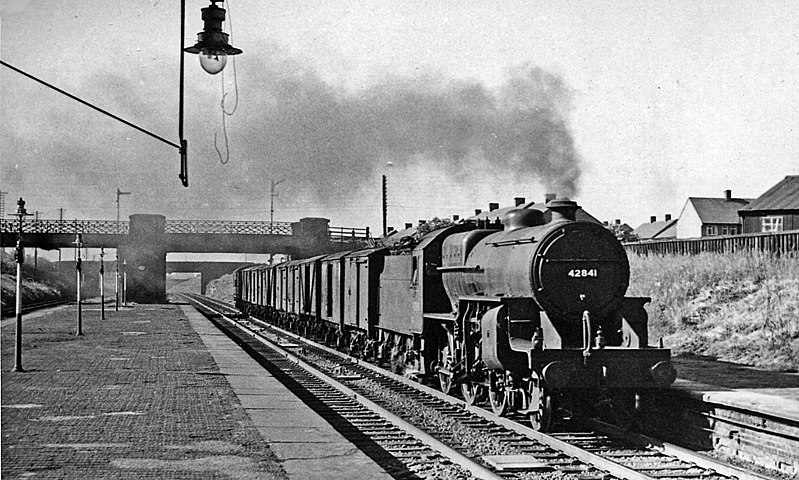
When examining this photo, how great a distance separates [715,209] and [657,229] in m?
14.8

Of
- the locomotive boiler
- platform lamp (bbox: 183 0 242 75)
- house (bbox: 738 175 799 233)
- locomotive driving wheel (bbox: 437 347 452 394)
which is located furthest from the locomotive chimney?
house (bbox: 738 175 799 233)

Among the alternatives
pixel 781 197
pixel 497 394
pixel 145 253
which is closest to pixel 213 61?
pixel 497 394

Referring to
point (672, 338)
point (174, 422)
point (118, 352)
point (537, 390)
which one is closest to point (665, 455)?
point (537, 390)

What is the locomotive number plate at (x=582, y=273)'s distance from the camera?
37.2 ft

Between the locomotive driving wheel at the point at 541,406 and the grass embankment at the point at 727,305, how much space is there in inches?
270

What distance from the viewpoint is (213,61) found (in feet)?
28.8

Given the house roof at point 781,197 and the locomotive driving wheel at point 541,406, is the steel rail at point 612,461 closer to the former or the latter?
the locomotive driving wheel at point 541,406

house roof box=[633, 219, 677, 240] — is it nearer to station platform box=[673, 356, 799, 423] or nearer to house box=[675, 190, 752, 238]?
house box=[675, 190, 752, 238]

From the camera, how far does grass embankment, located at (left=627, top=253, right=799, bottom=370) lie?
17422 mm

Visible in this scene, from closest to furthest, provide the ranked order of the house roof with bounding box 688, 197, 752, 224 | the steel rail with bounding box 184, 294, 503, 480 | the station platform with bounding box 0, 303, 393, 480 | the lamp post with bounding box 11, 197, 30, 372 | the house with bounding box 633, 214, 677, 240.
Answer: the station platform with bounding box 0, 303, 393, 480 < the steel rail with bounding box 184, 294, 503, 480 < the lamp post with bounding box 11, 197, 30, 372 < the house roof with bounding box 688, 197, 752, 224 < the house with bounding box 633, 214, 677, 240

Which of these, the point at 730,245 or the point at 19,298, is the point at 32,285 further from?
the point at 730,245

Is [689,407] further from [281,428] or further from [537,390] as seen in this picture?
[281,428]

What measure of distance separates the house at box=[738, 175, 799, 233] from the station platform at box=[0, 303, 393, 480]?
114 ft

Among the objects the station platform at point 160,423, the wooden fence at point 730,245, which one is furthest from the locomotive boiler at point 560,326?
the wooden fence at point 730,245
